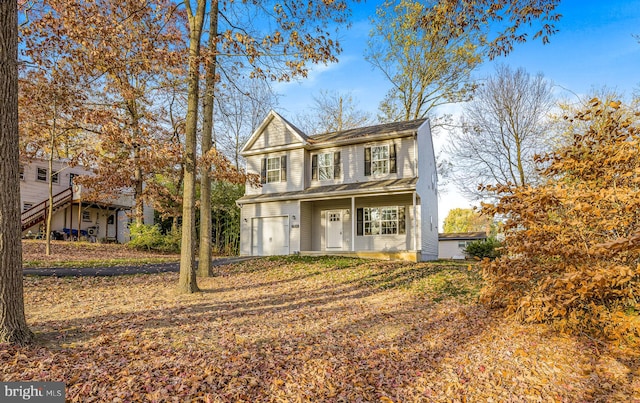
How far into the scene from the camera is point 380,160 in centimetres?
1616

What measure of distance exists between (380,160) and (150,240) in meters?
12.7

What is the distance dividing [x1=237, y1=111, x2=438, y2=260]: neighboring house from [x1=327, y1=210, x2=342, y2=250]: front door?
45 millimetres

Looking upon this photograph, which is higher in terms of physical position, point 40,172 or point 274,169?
point 40,172

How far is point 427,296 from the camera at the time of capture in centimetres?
813

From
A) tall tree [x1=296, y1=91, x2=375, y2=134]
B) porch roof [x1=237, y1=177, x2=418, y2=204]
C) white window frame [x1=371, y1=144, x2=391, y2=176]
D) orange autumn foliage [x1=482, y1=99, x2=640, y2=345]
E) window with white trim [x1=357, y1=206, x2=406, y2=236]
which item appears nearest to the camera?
orange autumn foliage [x1=482, y1=99, x2=640, y2=345]

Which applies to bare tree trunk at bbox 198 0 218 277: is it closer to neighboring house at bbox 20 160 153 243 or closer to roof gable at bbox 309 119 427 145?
roof gable at bbox 309 119 427 145

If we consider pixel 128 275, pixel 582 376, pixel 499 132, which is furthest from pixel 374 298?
pixel 499 132

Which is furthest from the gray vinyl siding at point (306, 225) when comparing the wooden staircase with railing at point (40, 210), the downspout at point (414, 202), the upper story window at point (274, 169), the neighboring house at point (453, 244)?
the neighboring house at point (453, 244)

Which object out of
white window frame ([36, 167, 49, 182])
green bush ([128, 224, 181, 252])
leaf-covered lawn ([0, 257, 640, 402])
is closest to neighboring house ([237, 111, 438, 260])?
green bush ([128, 224, 181, 252])

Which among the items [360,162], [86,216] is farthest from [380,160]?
[86,216]

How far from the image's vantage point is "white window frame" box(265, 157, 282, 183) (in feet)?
59.1

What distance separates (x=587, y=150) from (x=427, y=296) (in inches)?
160

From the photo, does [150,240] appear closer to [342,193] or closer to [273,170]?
[273,170]

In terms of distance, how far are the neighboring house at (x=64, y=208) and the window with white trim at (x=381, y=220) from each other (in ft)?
40.5
